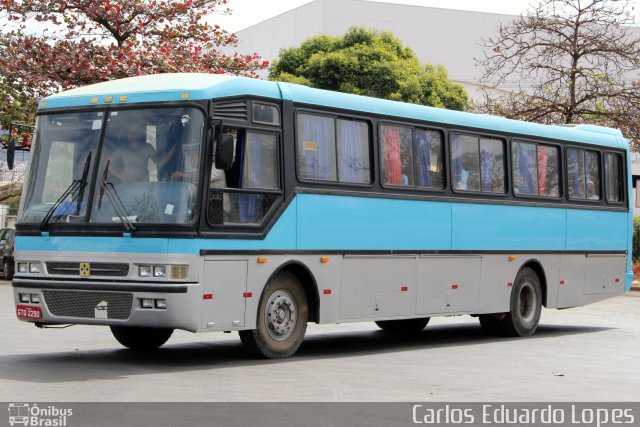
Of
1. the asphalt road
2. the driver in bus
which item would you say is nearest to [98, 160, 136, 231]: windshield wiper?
the driver in bus

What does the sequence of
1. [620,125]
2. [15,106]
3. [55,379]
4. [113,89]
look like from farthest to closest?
1. [620,125]
2. [15,106]
3. [113,89]
4. [55,379]

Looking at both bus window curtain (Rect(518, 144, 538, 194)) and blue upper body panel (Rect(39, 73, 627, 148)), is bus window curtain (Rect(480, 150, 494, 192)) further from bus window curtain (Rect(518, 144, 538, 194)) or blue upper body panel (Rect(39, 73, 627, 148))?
blue upper body panel (Rect(39, 73, 627, 148))

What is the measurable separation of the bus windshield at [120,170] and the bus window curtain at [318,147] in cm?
181

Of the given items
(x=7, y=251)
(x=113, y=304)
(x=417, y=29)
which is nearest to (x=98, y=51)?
(x=7, y=251)

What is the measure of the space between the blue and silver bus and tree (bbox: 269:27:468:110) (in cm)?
2440

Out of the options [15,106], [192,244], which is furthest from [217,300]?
[15,106]

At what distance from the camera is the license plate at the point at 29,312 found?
13.2 metres

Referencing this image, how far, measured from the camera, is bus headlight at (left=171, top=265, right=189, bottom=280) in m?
12.7

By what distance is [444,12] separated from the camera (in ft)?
219

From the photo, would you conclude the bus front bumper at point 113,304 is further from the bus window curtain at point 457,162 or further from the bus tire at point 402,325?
the bus tire at point 402,325

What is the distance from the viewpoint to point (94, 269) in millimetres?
13031
